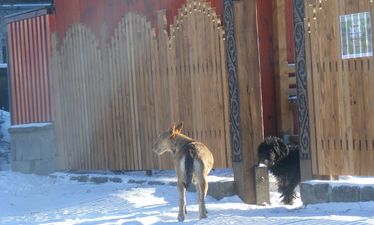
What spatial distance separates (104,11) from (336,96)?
5808mm

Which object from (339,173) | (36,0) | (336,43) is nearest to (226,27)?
(336,43)

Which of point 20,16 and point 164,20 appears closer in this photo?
point 164,20

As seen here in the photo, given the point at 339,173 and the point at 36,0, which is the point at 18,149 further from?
the point at 36,0

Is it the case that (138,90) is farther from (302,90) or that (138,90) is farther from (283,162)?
(302,90)

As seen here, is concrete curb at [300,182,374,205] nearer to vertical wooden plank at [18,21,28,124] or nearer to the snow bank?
vertical wooden plank at [18,21,28,124]

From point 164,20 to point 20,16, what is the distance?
4669 mm

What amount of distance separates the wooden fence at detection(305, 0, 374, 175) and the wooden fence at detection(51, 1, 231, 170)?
6.87ft

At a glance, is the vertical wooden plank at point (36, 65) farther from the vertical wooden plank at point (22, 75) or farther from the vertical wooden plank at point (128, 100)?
the vertical wooden plank at point (128, 100)

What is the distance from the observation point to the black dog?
35.7ft

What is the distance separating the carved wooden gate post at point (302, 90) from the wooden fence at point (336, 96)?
6cm

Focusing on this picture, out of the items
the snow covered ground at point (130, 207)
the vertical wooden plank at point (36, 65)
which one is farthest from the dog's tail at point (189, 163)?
the vertical wooden plank at point (36, 65)

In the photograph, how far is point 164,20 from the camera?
1293 centimetres

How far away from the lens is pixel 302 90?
10.3 meters

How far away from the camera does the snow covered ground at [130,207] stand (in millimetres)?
9273
